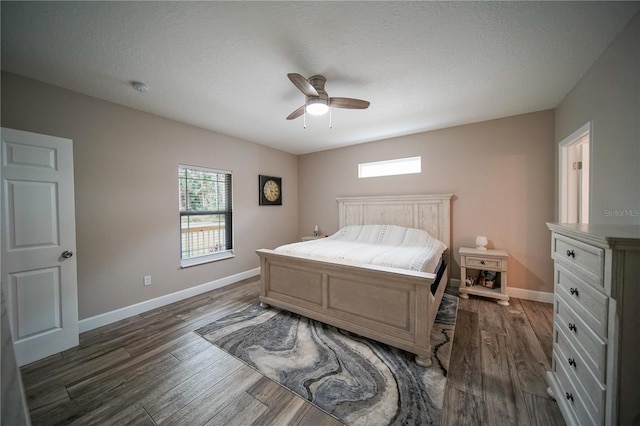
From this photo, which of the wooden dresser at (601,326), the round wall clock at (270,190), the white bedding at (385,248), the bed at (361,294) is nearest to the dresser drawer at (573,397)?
the wooden dresser at (601,326)

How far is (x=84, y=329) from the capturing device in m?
2.44

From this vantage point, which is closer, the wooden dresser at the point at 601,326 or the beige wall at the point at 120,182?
the wooden dresser at the point at 601,326

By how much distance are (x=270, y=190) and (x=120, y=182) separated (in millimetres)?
2364

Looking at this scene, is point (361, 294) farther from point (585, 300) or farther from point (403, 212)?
point (403, 212)

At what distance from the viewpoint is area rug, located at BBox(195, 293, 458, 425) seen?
Result: 1502 millimetres

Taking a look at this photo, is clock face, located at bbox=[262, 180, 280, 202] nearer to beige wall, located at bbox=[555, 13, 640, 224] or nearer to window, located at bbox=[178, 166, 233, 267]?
window, located at bbox=[178, 166, 233, 267]

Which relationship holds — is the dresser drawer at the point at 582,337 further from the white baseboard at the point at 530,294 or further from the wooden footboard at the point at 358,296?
the white baseboard at the point at 530,294

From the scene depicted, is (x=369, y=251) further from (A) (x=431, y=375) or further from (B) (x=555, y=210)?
(B) (x=555, y=210)

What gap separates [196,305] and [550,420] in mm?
3465

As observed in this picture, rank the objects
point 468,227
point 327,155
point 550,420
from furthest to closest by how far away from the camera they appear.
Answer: point 327,155 → point 468,227 → point 550,420

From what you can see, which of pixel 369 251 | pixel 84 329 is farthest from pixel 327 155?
pixel 84 329

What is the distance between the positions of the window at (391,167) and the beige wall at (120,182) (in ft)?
8.37

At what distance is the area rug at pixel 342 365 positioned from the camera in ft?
4.93

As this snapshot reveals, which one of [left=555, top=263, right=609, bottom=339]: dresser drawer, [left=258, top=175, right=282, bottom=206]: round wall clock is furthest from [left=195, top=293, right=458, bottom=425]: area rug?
[left=258, top=175, right=282, bottom=206]: round wall clock
